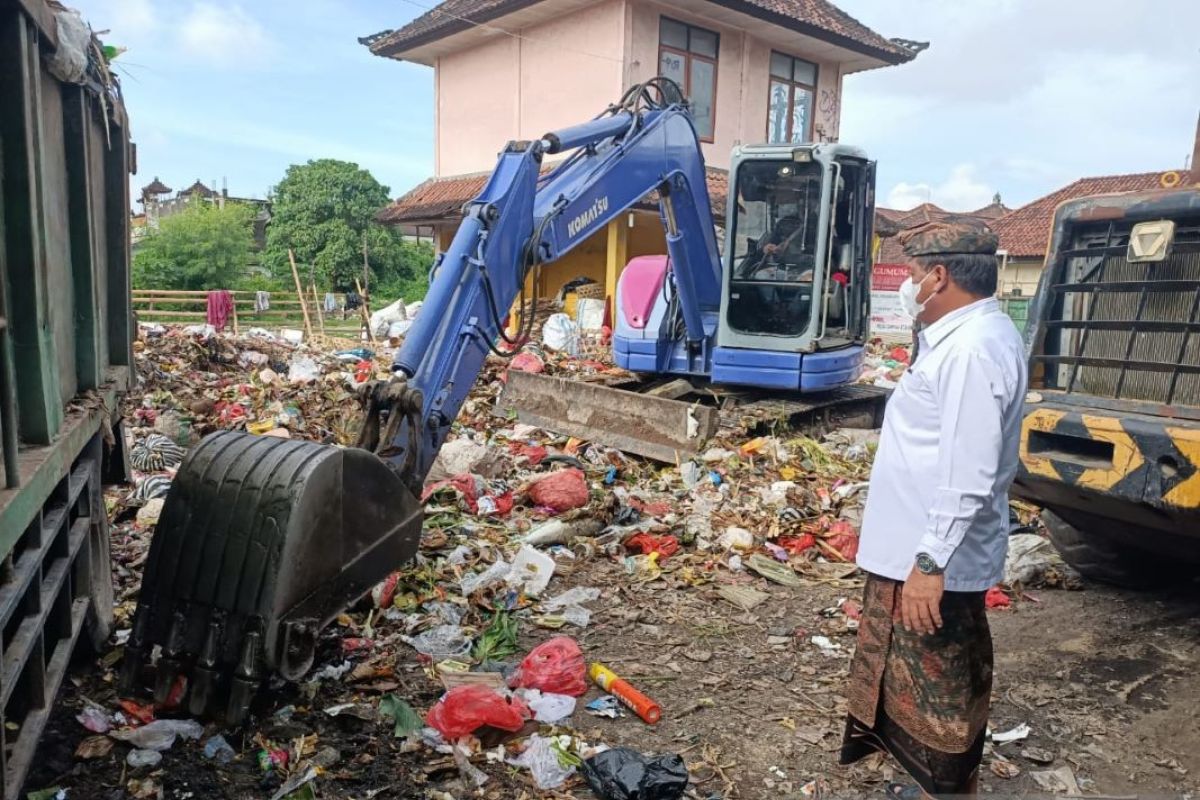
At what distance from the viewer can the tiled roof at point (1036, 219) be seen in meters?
28.4

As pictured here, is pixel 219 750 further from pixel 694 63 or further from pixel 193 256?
pixel 193 256

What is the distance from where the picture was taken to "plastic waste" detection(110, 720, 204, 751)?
2.93 metres

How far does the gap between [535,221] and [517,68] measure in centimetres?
1320

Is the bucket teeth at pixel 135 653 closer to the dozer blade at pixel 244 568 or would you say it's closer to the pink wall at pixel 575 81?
the dozer blade at pixel 244 568

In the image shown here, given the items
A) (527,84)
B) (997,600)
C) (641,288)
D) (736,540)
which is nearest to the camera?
(997,600)

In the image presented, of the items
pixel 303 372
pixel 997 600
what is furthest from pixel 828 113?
pixel 997 600

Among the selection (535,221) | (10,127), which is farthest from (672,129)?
(10,127)

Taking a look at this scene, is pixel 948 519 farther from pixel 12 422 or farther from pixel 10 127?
pixel 10 127

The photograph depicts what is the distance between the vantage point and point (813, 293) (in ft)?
23.6

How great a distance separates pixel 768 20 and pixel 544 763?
49.3ft

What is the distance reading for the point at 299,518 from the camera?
9.45 feet

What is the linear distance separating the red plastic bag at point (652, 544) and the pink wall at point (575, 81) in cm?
1121

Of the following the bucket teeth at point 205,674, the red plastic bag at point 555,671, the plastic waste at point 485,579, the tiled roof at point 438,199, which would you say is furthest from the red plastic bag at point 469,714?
the tiled roof at point 438,199

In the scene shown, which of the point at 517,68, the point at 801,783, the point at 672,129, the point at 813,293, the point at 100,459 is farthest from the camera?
the point at 517,68
